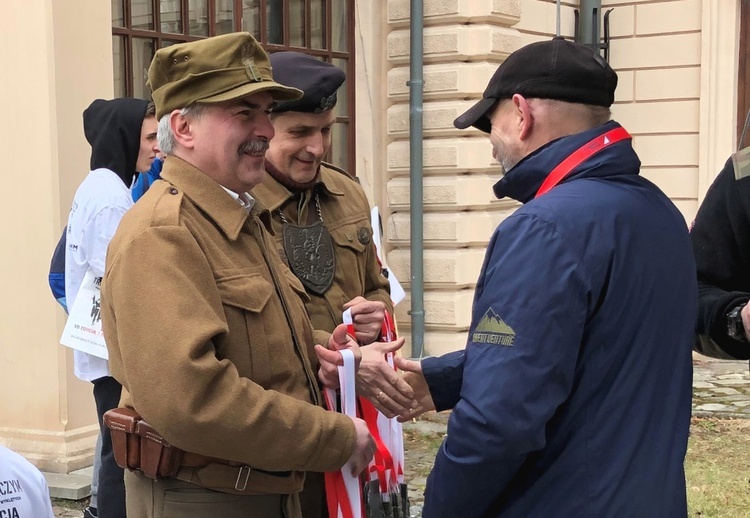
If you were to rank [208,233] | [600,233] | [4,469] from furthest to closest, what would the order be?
[208,233], [600,233], [4,469]

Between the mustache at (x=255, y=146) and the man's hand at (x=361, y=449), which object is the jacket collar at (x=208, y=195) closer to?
the mustache at (x=255, y=146)

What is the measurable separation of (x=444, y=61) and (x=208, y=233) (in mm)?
7099

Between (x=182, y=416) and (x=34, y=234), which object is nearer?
(x=182, y=416)

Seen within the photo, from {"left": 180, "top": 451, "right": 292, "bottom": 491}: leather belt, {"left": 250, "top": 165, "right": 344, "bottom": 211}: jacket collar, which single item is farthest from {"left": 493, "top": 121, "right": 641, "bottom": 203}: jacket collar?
{"left": 250, "top": 165, "right": 344, "bottom": 211}: jacket collar

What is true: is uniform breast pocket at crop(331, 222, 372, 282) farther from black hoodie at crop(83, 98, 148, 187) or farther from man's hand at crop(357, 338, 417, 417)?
black hoodie at crop(83, 98, 148, 187)

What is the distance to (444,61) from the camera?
9375 mm

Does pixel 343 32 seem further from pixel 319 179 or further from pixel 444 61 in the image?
pixel 319 179

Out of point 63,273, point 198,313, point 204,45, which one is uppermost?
point 204,45

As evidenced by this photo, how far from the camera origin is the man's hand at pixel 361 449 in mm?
2641

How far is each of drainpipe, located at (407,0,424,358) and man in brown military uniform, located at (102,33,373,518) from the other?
6.57m

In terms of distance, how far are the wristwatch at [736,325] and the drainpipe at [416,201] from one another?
640 centimetres

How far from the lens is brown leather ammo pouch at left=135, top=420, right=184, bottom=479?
8.19ft

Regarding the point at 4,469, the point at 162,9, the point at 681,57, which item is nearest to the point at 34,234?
the point at 162,9

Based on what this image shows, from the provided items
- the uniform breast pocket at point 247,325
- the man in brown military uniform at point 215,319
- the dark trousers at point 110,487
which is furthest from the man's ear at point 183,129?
the dark trousers at point 110,487
